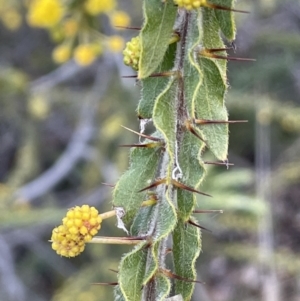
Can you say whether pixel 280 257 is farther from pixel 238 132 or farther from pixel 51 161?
pixel 51 161

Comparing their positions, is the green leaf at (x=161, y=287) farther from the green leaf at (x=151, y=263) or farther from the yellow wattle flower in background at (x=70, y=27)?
the yellow wattle flower in background at (x=70, y=27)

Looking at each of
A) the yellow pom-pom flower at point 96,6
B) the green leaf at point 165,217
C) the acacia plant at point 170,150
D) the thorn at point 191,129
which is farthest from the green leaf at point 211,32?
the yellow pom-pom flower at point 96,6

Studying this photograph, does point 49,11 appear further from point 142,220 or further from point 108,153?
point 108,153

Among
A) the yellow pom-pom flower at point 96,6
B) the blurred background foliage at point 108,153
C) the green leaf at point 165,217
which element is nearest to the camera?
the green leaf at point 165,217

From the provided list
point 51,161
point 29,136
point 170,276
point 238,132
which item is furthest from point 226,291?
point 170,276

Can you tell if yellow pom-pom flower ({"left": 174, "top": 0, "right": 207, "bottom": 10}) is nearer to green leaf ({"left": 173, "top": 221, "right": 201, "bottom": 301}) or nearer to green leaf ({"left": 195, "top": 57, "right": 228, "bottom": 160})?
green leaf ({"left": 195, "top": 57, "right": 228, "bottom": 160})

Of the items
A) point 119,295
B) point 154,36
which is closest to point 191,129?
point 154,36
